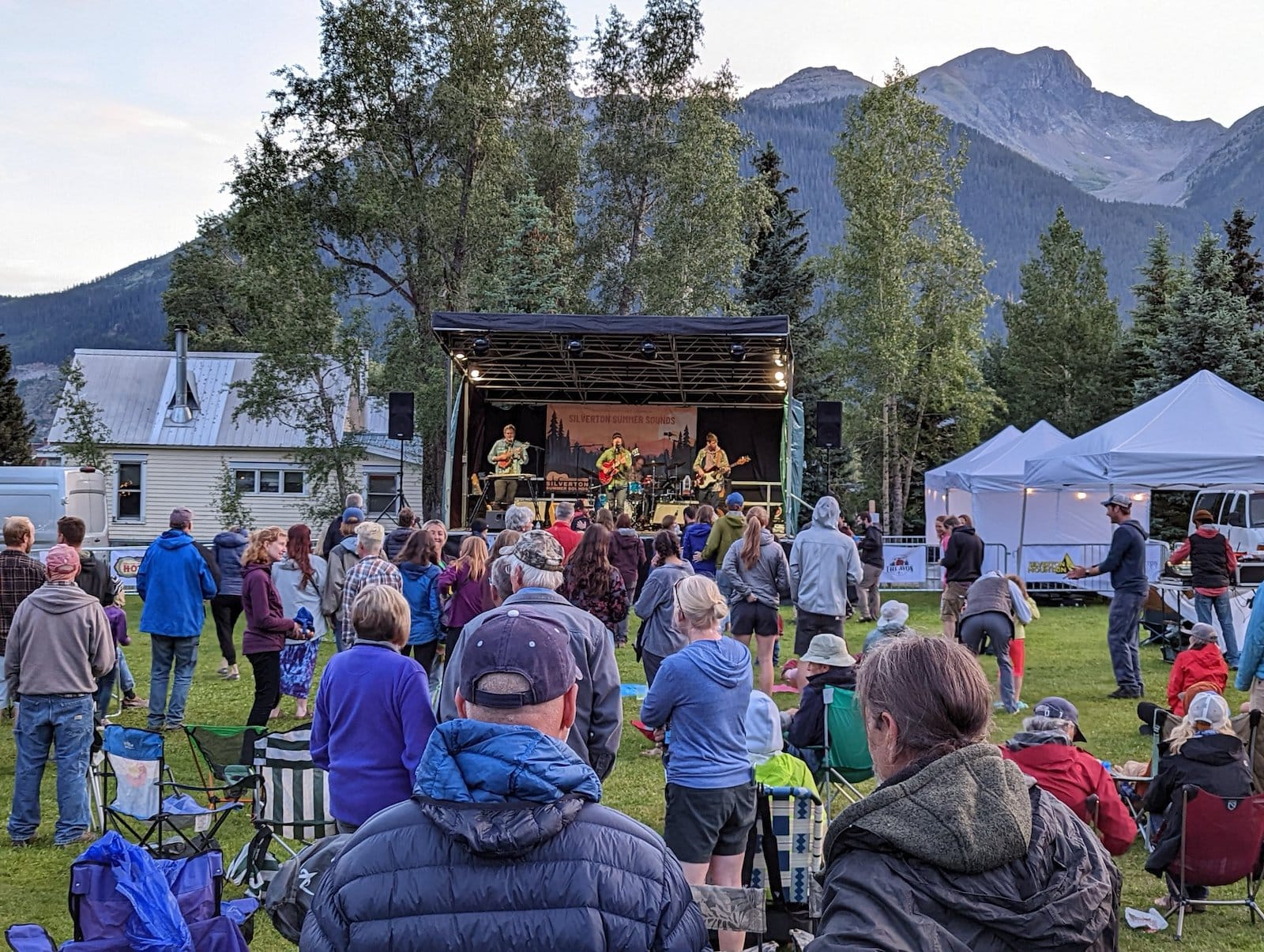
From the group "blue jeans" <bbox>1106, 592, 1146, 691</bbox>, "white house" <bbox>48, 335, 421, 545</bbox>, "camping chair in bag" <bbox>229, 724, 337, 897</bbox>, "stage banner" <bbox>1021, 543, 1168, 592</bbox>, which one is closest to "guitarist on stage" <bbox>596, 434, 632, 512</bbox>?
"stage banner" <bbox>1021, 543, 1168, 592</bbox>

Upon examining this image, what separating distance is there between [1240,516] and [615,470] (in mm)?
10583

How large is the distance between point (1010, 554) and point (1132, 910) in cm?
1524

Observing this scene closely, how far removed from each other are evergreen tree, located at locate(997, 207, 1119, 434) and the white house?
19033mm

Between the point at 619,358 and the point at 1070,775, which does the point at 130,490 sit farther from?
the point at 1070,775

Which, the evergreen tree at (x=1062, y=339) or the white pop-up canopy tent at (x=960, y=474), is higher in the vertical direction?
→ the evergreen tree at (x=1062, y=339)

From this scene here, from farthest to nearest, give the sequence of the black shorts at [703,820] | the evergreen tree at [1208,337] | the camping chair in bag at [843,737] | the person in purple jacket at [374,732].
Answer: the evergreen tree at [1208,337] < the camping chair in bag at [843,737] < the black shorts at [703,820] < the person in purple jacket at [374,732]

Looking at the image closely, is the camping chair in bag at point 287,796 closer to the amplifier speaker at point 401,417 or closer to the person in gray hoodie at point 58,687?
the person in gray hoodie at point 58,687

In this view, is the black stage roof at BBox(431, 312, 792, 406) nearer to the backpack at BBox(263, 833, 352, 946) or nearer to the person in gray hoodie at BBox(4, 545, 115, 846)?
the person in gray hoodie at BBox(4, 545, 115, 846)

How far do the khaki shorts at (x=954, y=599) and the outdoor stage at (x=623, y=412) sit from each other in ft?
23.8

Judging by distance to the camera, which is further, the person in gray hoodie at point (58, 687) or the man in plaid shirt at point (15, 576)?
the man in plaid shirt at point (15, 576)

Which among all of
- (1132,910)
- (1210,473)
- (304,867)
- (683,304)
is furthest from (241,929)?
(683,304)

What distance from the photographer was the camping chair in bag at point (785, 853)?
14.4ft

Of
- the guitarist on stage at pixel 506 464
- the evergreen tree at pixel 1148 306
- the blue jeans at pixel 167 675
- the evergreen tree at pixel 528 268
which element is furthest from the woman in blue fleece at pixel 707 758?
the evergreen tree at pixel 1148 306

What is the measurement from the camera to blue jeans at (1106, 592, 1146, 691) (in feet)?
32.0
